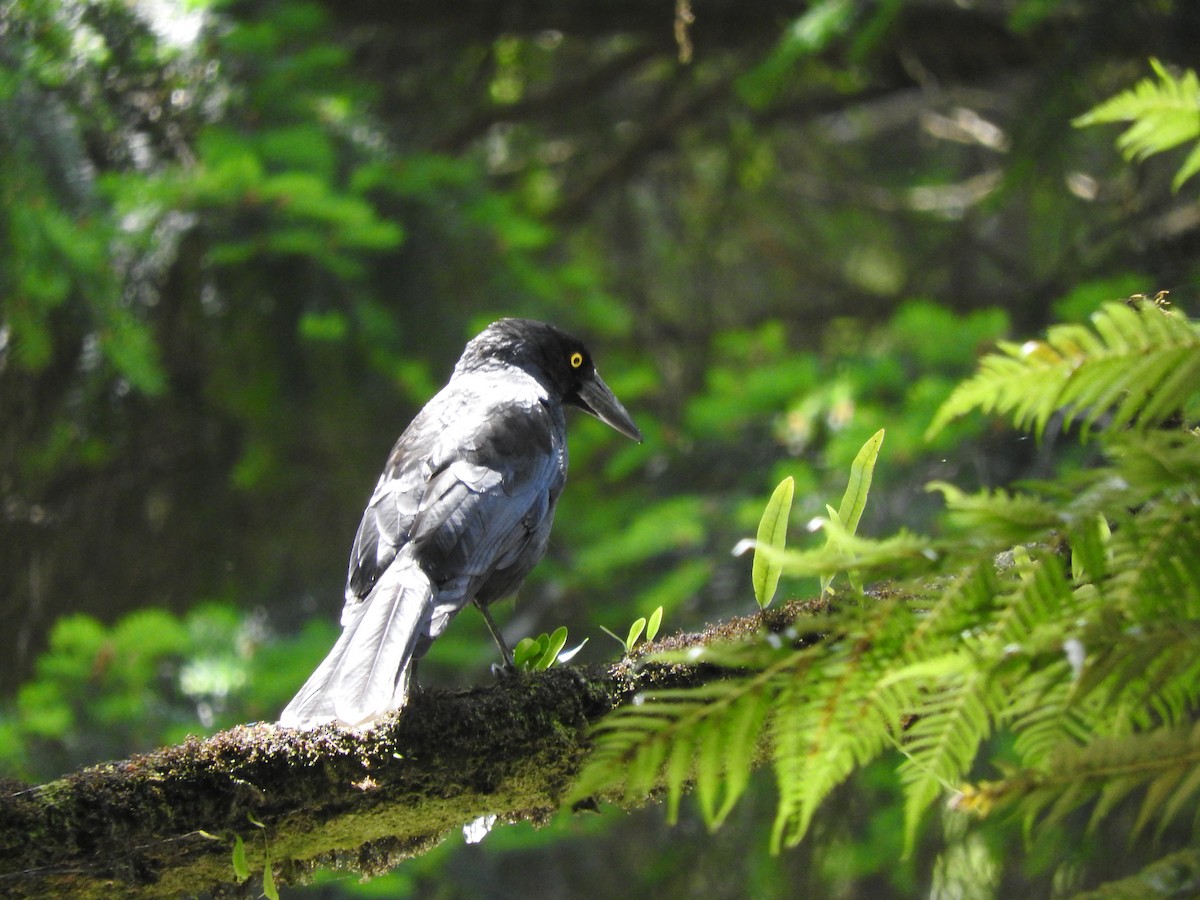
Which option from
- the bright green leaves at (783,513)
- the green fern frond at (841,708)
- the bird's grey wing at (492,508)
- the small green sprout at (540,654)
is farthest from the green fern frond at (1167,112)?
the bird's grey wing at (492,508)

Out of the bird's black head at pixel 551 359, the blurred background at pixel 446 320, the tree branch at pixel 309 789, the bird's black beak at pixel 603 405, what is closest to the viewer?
the tree branch at pixel 309 789

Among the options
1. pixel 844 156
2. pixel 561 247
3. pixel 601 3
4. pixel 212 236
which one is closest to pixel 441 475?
pixel 212 236

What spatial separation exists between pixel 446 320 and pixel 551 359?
1391 millimetres

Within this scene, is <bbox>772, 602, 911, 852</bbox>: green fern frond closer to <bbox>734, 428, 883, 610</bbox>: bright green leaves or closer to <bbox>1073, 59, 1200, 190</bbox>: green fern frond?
<bbox>1073, 59, 1200, 190</bbox>: green fern frond

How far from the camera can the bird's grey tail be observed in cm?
234

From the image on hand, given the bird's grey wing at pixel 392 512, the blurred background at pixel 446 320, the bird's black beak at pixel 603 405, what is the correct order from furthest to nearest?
1. the blurred background at pixel 446 320
2. the bird's black beak at pixel 603 405
3. the bird's grey wing at pixel 392 512

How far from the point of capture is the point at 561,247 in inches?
333

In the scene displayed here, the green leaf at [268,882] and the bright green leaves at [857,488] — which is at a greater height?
the bright green leaves at [857,488]

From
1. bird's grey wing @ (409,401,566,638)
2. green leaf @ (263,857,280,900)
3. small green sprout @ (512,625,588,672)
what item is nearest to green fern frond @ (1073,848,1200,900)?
green leaf @ (263,857,280,900)

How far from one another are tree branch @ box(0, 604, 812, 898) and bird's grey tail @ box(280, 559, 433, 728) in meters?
0.07

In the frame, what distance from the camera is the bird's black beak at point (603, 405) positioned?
15.7 ft

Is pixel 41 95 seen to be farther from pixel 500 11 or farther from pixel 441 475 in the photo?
pixel 500 11

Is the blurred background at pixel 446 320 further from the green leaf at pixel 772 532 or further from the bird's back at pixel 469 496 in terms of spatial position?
the green leaf at pixel 772 532

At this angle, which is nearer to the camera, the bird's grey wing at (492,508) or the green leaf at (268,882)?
the green leaf at (268,882)
